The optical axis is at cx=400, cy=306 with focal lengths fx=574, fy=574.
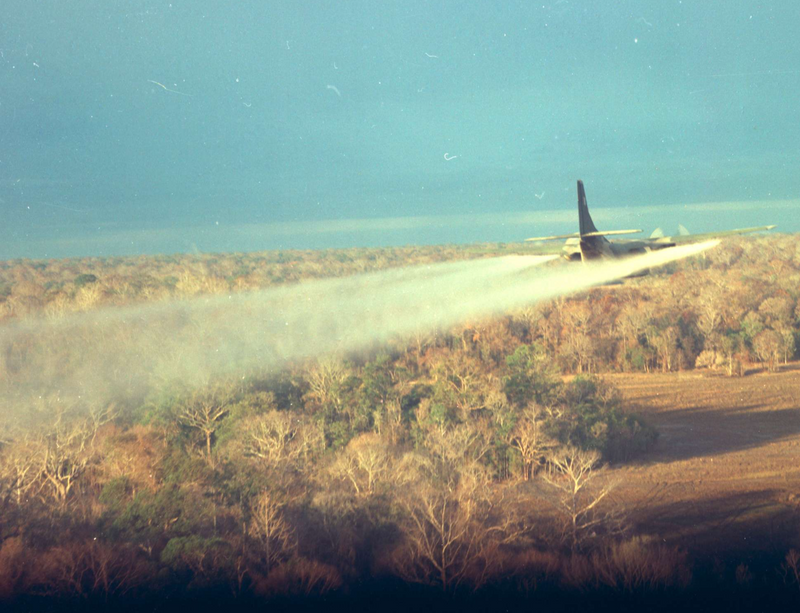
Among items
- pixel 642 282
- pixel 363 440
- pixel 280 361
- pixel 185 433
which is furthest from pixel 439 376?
pixel 642 282

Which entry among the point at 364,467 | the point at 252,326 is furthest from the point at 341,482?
the point at 252,326

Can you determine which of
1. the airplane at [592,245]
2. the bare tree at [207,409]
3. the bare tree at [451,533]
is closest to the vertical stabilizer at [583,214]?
the airplane at [592,245]

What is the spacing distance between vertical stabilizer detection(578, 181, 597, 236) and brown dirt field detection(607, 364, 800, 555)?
12.9 meters

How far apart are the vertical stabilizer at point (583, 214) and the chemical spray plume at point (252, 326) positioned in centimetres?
199

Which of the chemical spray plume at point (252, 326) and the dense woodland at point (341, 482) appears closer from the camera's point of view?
the dense woodland at point (341, 482)

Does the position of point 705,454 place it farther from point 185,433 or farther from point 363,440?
point 185,433

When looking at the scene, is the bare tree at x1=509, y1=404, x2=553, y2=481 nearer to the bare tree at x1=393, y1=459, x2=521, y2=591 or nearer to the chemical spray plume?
the bare tree at x1=393, y1=459, x2=521, y2=591

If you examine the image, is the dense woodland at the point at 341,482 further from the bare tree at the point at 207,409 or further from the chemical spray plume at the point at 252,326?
the chemical spray plume at the point at 252,326

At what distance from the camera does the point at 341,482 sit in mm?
25953

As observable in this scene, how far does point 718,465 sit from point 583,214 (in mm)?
16464

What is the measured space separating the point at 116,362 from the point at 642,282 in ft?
218

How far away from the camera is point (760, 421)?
39344 millimetres

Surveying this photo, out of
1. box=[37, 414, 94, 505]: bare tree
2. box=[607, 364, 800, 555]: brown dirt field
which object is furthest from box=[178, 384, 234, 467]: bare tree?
box=[607, 364, 800, 555]: brown dirt field

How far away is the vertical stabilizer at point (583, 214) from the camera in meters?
27.3
